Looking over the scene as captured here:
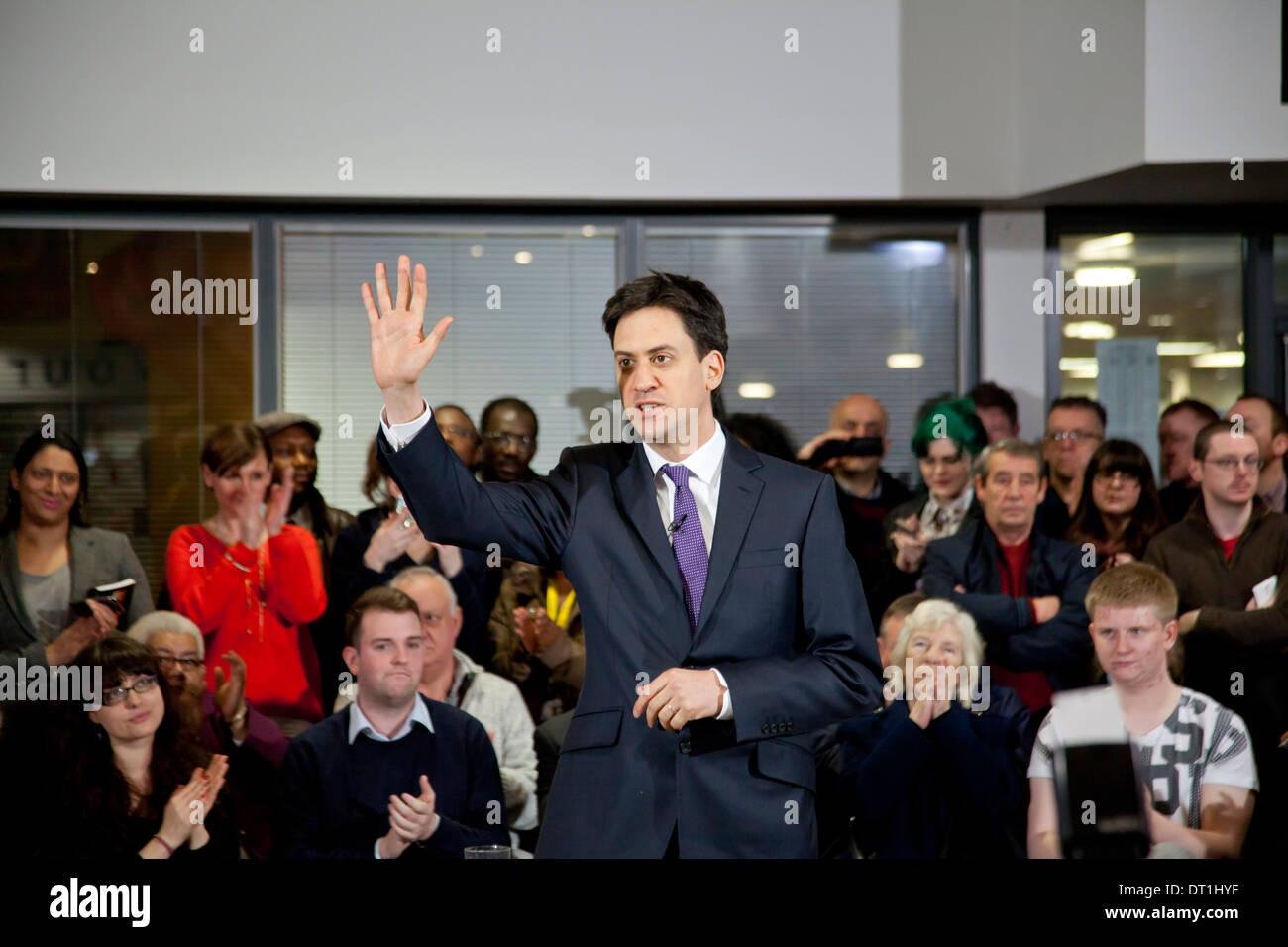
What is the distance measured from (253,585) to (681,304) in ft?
8.08

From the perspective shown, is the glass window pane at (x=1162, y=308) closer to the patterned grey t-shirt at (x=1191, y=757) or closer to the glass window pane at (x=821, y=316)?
the glass window pane at (x=821, y=316)

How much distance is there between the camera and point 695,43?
565 cm

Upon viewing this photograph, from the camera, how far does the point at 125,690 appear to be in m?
3.71

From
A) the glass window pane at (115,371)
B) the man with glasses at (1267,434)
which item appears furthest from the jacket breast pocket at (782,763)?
the glass window pane at (115,371)

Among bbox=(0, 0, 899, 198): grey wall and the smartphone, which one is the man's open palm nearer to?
the smartphone

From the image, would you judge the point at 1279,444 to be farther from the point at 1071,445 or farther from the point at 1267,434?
the point at 1071,445

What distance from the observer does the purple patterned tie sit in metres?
2.28

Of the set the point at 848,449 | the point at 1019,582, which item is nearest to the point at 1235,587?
the point at 1019,582

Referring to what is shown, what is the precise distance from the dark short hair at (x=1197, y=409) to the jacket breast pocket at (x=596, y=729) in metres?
3.67

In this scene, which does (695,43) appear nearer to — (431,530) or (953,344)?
(953,344)

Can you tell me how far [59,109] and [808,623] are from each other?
446cm

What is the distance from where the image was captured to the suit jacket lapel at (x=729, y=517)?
2248 mm
